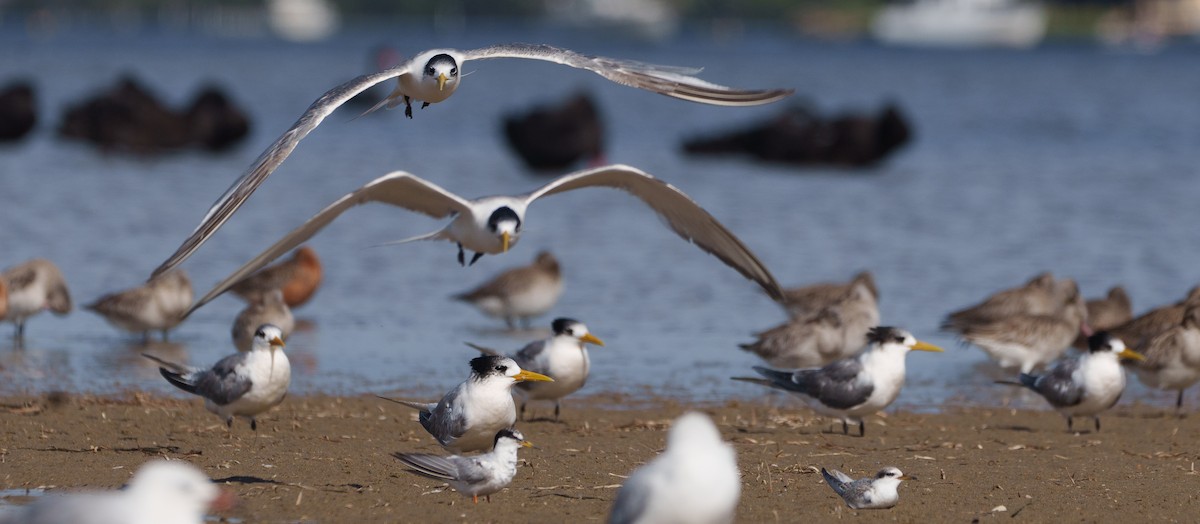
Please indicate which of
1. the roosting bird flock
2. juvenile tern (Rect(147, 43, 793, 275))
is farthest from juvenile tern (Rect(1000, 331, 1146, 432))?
juvenile tern (Rect(147, 43, 793, 275))

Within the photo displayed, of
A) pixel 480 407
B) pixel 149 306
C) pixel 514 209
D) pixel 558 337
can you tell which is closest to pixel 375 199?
pixel 514 209

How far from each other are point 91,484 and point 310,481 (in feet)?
3.27

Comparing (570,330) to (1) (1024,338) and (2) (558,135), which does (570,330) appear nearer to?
(1) (1024,338)

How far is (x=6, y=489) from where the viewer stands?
27.2 feet

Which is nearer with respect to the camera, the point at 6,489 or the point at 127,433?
the point at 6,489

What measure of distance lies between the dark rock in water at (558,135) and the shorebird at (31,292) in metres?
20.2

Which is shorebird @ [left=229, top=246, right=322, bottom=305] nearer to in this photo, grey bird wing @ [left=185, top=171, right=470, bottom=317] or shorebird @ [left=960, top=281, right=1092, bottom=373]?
grey bird wing @ [left=185, top=171, right=470, bottom=317]

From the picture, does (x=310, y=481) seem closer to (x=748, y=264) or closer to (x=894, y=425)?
(x=748, y=264)

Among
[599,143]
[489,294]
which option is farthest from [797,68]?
[489,294]

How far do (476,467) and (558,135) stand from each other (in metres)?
27.0

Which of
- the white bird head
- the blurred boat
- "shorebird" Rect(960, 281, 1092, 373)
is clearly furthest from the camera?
the blurred boat

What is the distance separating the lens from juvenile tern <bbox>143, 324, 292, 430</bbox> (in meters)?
9.95

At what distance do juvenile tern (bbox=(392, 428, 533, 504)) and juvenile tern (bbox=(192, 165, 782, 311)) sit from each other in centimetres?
177

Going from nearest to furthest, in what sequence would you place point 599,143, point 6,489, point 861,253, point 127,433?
point 6,489 → point 127,433 → point 861,253 → point 599,143
